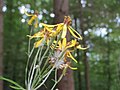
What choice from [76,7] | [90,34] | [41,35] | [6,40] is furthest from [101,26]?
[41,35]

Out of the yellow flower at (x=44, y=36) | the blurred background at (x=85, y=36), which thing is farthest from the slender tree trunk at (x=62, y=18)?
the yellow flower at (x=44, y=36)

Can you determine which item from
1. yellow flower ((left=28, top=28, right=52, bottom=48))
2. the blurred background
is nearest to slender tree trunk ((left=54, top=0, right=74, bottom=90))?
the blurred background

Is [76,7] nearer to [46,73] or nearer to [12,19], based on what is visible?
[12,19]

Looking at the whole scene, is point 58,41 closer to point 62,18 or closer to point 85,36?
point 62,18

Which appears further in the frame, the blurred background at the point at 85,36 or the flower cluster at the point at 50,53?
the blurred background at the point at 85,36

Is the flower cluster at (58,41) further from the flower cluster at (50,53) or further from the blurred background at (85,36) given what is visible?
the blurred background at (85,36)

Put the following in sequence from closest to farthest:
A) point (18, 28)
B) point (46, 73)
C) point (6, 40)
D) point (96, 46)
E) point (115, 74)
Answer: point (46, 73) < point (96, 46) < point (6, 40) < point (18, 28) < point (115, 74)

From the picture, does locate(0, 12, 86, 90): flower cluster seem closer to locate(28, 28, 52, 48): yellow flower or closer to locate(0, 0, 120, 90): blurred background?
locate(28, 28, 52, 48): yellow flower

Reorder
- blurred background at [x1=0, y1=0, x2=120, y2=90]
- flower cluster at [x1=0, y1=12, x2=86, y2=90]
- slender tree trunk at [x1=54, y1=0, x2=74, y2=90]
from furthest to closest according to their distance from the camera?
blurred background at [x1=0, y1=0, x2=120, y2=90] < slender tree trunk at [x1=54, y1=0, x2=74, y2=90] < flower cluster at [x1=0, y1=12, x2=86, y2=90]

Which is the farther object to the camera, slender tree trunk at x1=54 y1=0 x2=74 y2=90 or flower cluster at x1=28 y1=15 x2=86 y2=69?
slender tree trunk at x1=54 y1=0 x2=74 y2=90
